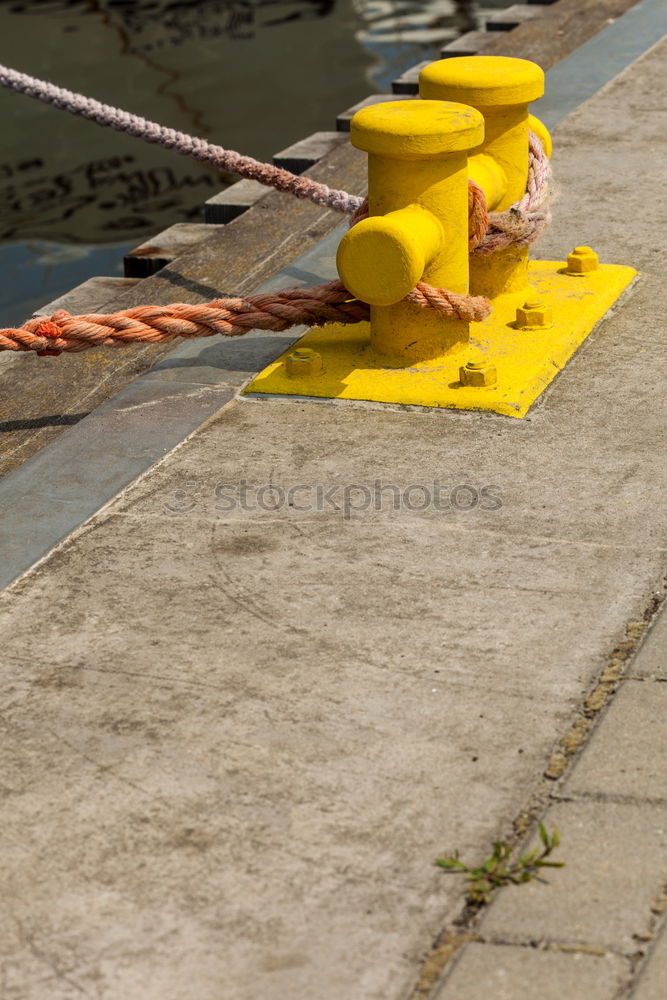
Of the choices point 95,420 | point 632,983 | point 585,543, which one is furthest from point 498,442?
point 632,983

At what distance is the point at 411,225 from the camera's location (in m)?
2.94

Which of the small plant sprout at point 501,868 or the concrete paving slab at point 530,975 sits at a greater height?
the small plant sprout at point 501,868

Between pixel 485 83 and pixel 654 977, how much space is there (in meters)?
2.24

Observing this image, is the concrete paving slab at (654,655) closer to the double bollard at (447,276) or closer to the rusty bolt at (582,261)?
the double bollard at (447,276)

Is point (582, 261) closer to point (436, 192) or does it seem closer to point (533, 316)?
point (533, 316)

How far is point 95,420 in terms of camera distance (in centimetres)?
308

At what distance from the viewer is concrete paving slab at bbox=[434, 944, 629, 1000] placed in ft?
5.23

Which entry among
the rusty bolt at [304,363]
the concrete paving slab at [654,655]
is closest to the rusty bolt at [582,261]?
the rusty bolt at [304,363]

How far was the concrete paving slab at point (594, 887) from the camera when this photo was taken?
167cm

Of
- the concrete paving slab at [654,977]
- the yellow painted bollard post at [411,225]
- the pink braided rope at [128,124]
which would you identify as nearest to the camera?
the concrete paving slab at [654,977]

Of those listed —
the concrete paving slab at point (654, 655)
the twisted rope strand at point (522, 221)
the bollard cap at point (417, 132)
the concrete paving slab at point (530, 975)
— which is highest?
the bollard cap at point (417, 132)

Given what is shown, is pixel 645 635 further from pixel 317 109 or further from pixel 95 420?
pixel 317 109

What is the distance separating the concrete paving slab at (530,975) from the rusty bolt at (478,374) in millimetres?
1597

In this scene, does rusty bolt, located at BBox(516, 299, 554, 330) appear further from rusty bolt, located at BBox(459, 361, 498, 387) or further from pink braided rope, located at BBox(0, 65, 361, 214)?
pink braided rope, located at BBox(0, 65, 361, 214)
